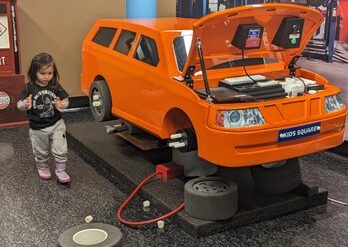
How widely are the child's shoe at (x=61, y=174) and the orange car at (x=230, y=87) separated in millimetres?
660

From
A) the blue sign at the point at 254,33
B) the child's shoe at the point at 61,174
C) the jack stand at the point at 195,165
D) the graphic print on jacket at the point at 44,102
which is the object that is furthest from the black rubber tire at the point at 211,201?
the graphic print on jacket at the point at 44,102

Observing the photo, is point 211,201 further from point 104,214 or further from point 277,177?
point 104,214

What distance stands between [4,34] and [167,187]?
2.86 metres

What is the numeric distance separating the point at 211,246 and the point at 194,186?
17.4 inches

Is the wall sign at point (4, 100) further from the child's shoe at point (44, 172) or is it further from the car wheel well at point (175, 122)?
the car wheel well at point (175, 122)

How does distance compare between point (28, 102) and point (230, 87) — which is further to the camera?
point (28, 102)

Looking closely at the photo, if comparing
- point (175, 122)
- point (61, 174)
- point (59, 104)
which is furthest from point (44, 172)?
point (175, 122)

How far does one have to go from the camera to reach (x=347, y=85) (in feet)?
15.0

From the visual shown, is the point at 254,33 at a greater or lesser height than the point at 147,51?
greater

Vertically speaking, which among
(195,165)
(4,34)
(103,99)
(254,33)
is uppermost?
(254,33)

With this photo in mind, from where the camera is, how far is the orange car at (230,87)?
119 inches

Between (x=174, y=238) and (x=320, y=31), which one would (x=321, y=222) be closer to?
(x=174, y=238)

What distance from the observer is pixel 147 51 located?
149 inches

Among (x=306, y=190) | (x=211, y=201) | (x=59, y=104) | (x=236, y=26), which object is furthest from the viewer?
(x=59, y=104)
